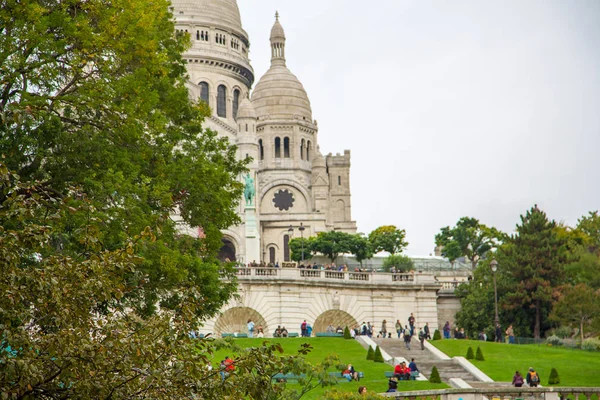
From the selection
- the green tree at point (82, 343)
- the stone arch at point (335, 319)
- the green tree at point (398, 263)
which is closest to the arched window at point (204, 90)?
the green tree at point (398, 263)

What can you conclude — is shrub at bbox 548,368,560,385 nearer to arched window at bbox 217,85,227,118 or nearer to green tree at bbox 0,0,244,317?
green tree at bbox 0,0,244,317

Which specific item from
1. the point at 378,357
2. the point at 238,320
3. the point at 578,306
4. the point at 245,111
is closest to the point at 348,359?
the point at 378,357

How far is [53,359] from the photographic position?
1351 cm

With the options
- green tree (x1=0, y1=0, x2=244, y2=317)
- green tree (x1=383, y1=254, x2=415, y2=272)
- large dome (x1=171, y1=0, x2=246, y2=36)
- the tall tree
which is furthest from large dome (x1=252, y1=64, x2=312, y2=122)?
green tree (x1=0, y1=0, x2=244, y2=317)

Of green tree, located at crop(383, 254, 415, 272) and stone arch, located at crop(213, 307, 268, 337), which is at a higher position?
green tree, located at crop(383, 254, 415, 272)

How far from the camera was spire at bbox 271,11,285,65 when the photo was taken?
109312 mm

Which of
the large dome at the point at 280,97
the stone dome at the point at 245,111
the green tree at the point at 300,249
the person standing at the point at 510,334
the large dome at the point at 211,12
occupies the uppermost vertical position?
the large dome at the point at 211,12

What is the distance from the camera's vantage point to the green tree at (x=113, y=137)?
20.9 metres

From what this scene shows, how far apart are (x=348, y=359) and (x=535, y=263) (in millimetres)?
19628

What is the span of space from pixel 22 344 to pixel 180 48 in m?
15.8

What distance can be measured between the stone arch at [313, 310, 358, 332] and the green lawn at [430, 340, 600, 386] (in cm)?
825

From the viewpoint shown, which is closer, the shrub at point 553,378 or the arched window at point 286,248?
the shrub at point 553,378

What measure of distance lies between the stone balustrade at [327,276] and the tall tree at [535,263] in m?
4.55

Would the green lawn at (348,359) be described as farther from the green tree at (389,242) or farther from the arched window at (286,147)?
the arched window at (286,147)
